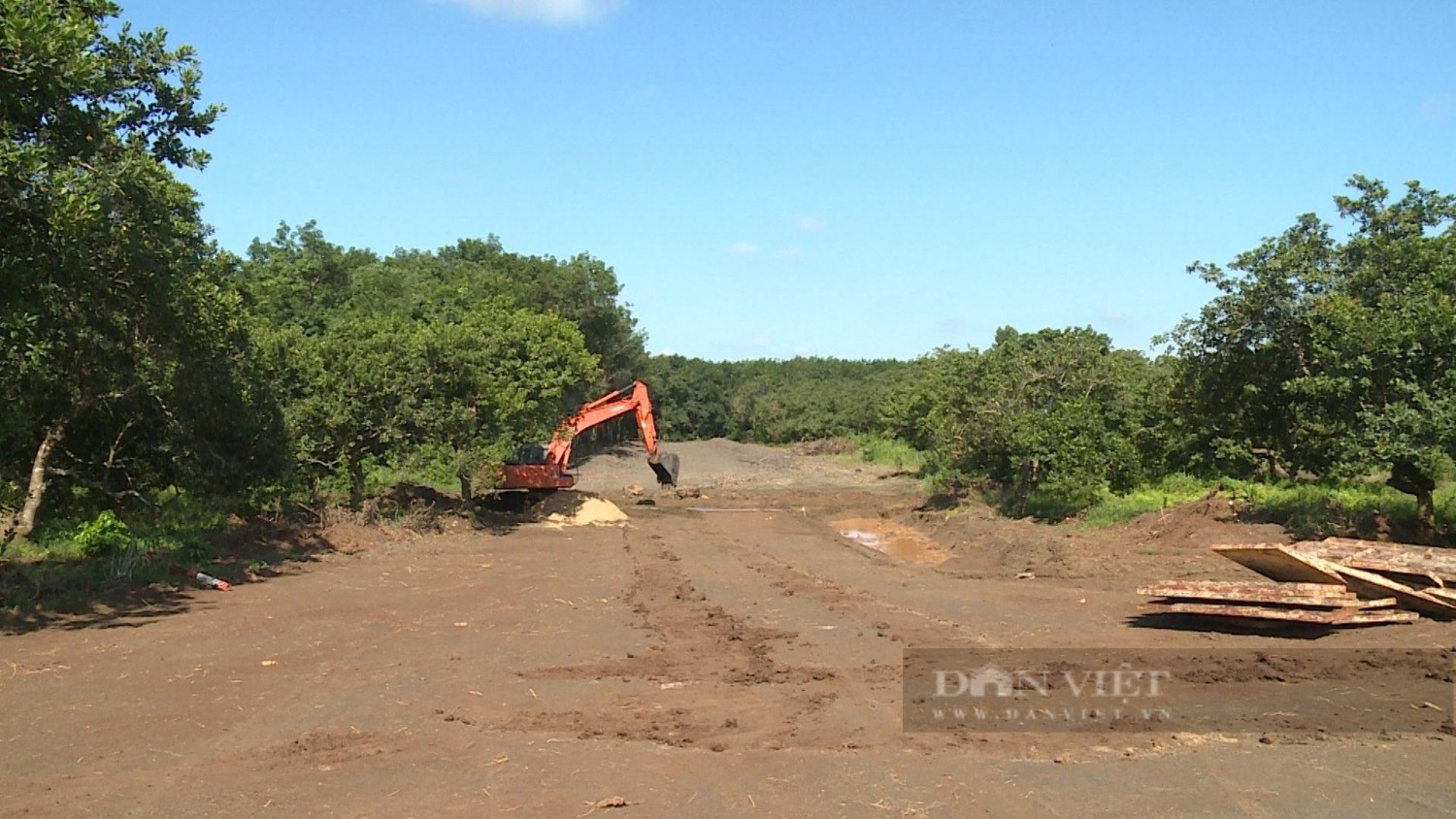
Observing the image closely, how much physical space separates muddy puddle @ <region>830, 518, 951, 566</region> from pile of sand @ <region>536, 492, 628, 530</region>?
6.77 m

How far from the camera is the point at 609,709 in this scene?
8445 millimetres

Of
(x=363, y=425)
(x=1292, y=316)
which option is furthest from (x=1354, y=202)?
(x=363, y=425)

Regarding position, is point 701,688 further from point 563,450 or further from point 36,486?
point 563,450

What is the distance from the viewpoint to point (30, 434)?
16.2 meters

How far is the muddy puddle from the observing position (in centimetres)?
2410

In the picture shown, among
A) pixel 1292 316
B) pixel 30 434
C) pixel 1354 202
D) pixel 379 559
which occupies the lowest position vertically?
pixel 379 559

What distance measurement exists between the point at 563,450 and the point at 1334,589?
2344 centimetres

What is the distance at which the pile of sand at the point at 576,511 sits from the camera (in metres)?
29.6

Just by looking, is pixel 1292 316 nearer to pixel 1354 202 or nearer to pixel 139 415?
pixel 1354 202

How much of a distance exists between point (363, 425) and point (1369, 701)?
20502mm

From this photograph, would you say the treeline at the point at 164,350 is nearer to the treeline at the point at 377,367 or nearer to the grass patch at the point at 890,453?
the treeline at the point at 377,367

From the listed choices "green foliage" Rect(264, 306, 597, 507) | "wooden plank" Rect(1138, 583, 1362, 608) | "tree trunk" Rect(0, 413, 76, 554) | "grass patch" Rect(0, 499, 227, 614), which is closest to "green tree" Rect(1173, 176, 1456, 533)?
"wooden plank" Rect(1138, 583, 1362, 608)

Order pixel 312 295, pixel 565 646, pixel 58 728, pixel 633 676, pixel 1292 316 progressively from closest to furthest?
1. pixel 58 728
2. pixel 633 676
3. pixel 565 646
4. pixel 1292 316
5. pixel 312 295

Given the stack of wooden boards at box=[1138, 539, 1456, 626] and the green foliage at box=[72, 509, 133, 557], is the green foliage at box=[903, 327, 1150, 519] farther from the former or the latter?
the green foliage at box=[72, 509, 133, 557]
